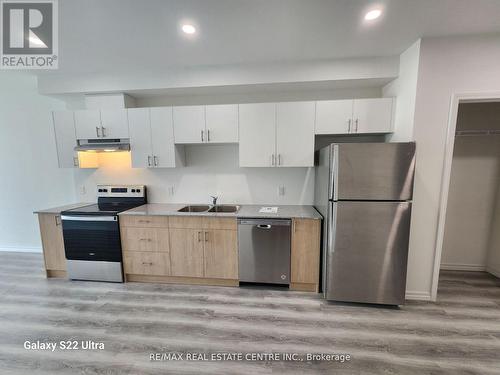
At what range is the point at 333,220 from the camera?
2.12m

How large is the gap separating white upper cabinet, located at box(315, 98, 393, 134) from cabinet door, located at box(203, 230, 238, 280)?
5.68 feet

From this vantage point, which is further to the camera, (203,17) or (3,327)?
(3,327)

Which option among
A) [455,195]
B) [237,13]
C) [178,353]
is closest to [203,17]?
[237,13]

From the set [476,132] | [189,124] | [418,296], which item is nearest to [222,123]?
[189,124]

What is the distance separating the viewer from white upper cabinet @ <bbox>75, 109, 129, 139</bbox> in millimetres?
2764

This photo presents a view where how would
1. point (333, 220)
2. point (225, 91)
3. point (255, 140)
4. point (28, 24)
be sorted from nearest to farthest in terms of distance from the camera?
1. point (28, 24)
2. point (333, 220)
3. point (255, 140)
4. point (225, 91)

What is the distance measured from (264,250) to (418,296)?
1.77m

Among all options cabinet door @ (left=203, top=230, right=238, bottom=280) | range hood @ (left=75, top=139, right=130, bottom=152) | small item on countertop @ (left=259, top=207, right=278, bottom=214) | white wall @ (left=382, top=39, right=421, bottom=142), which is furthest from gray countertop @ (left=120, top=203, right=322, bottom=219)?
white wall @ (left=382, top=39, right=421, bottom=142)

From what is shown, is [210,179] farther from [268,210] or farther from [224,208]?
[268,210]

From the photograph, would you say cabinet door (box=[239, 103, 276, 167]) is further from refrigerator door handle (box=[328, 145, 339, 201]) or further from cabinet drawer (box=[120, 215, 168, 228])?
cabinet drawer (box=[120, 215, 168, 228])

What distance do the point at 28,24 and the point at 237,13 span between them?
1.82 meters

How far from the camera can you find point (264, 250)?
2.48 meters

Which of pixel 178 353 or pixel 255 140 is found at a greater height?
pixel 255 140

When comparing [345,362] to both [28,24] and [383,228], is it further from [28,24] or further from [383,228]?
[28,24]
